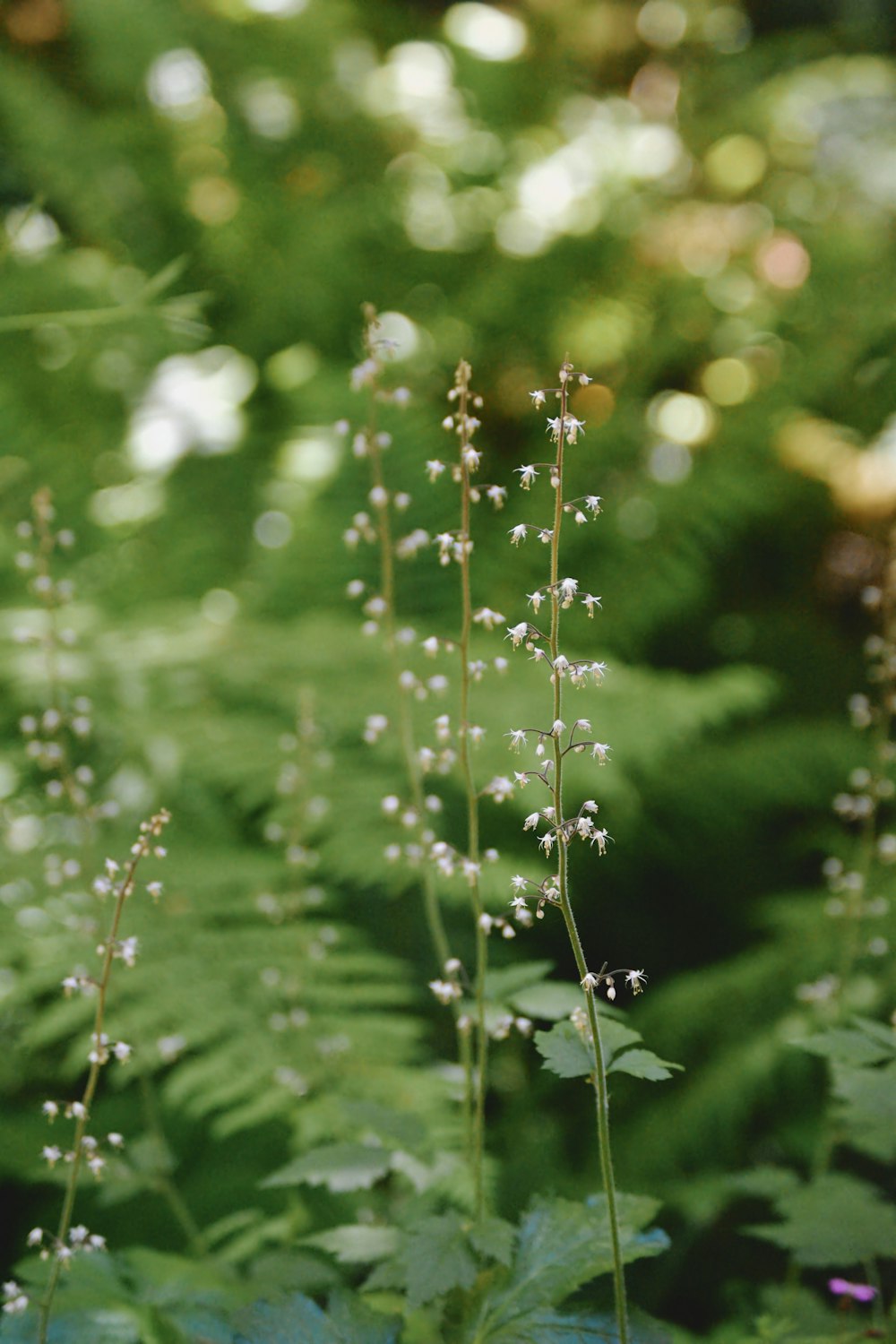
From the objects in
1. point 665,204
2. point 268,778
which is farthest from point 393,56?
point 268,778

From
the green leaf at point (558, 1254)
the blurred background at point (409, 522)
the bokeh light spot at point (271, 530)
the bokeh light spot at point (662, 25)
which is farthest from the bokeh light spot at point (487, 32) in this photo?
the green leaf at point (558, 1254)

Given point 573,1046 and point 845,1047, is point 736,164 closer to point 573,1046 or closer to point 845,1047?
point 845,1047

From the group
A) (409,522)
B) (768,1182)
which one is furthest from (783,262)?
(768,1182)

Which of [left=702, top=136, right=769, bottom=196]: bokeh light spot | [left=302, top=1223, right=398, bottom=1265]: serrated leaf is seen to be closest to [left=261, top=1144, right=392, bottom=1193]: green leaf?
[left=302, top=1223, right=398, bottom=1265]: serrated leaf

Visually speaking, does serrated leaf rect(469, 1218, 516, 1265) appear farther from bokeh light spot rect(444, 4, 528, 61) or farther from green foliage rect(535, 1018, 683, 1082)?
bokeh light spot rect(444, 4, 528, 61)

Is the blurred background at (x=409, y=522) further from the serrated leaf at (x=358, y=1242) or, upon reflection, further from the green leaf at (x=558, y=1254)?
the green leaf at (x=558, y=1254)

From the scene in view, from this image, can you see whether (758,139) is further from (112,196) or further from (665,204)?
(112,196)
